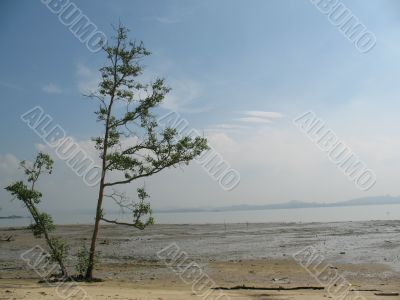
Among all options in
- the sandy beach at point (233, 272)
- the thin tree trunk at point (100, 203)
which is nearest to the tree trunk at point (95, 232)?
the thin tree trunk at point (100, 203)

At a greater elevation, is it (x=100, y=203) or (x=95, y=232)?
(x=100, y=203)

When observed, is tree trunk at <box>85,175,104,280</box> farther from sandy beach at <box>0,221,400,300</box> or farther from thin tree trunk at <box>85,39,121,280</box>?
sandy beach at <box>0,221,400,300</box>

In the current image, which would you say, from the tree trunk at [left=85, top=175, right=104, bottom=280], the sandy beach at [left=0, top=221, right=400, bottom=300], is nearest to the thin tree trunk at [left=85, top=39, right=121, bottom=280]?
the tree trunk at [left=85, top=175, right=104, bottom=280]

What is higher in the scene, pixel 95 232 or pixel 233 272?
pixel 233 272

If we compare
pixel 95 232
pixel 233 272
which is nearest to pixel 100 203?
pixel 95 232

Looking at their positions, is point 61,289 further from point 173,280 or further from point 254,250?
point 254,250

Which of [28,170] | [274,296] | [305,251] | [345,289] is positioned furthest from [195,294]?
[305,251]

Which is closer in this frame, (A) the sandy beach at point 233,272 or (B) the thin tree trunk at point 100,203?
(A) the sandy beach at point 233,272

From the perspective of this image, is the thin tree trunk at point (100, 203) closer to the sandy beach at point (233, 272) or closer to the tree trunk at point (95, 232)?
the tree trunk at point (95, 232)

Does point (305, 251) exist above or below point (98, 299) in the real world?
above

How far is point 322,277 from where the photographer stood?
1930 centimetres

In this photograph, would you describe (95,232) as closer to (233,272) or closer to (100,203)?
(100,203)

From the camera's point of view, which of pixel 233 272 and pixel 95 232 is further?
pixel 233 272

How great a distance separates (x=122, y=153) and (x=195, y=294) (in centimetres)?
626
